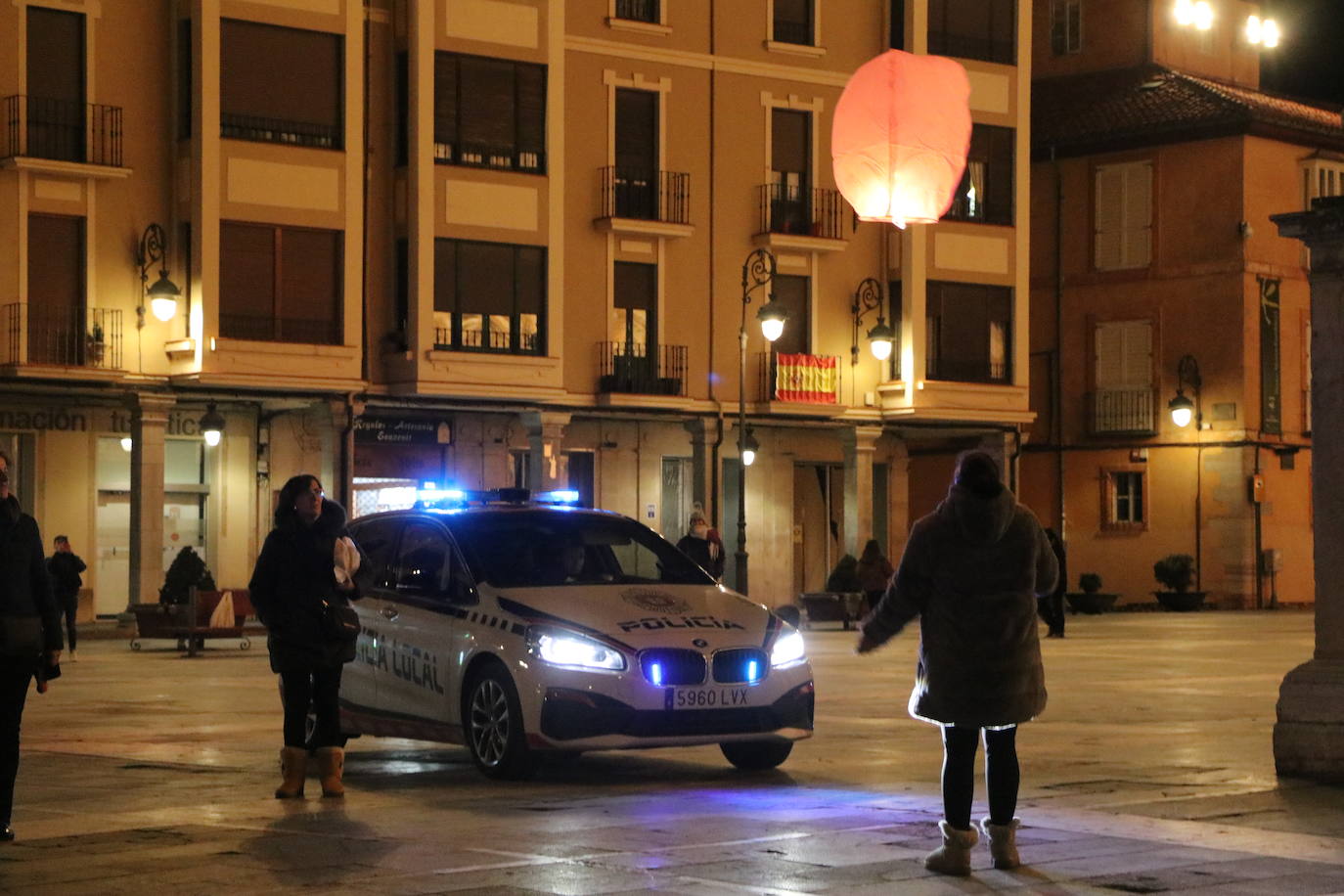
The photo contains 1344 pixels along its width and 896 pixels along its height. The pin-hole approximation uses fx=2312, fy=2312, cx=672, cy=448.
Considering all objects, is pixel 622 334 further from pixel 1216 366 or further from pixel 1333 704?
pixel 1333 704

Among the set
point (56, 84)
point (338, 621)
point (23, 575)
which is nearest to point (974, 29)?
point (56, 84)

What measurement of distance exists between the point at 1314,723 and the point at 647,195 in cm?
3255

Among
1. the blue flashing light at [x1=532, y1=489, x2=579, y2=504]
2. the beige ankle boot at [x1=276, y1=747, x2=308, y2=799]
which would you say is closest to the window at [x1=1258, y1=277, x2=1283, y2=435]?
the blue flashing light at [x1=532, y1=489, x2=579, y2=504]

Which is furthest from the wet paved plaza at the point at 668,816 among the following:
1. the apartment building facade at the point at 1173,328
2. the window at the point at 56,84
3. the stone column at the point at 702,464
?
the apartment building facade at the point at 1173,328

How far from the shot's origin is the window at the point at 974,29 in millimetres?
48844

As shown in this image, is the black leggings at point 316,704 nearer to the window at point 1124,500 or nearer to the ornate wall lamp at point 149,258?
the ornate wall lamp at point 149,258

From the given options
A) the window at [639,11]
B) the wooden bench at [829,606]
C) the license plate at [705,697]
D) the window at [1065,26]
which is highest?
the window at [1065,26]

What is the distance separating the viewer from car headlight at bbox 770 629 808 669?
46.1 ft

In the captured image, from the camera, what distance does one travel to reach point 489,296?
42.2 meters

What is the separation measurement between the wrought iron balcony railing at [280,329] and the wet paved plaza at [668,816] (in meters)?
19.8

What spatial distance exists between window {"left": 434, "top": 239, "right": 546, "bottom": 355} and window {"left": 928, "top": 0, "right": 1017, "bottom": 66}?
11.2m

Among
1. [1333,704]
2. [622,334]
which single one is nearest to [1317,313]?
[1333,704]

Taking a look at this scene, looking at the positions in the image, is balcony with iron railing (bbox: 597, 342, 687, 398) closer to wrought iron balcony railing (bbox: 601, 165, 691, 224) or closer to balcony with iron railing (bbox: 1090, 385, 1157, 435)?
wrought iron balcony railing (bbox: 601, 165, 691, 224)

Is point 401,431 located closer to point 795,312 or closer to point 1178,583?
point 795,312
